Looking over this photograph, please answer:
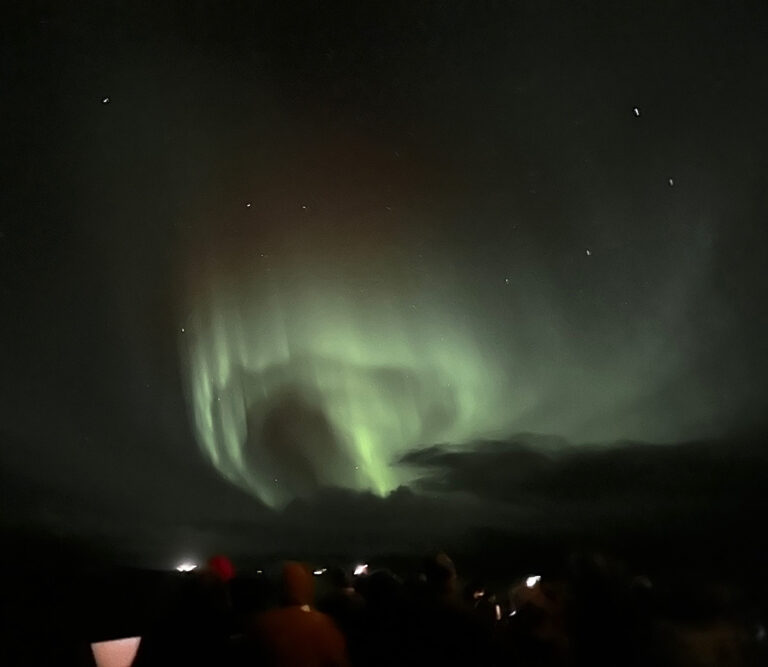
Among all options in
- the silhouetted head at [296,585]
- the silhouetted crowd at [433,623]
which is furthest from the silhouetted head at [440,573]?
the silhouetted head at [296,585]

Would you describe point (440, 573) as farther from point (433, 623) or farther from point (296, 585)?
point (296, 585)

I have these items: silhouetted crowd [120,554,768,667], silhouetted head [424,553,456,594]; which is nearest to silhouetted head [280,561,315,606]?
silhouetted crowd [120,554,768,667]

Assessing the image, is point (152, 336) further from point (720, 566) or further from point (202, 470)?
point (720, 566)

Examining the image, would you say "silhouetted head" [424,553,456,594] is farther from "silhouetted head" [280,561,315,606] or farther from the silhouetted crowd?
"silhouetted head" [280,561,315,606]

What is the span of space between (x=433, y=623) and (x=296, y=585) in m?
0.25

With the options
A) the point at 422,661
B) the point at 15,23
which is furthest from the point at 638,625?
the point at 15,23

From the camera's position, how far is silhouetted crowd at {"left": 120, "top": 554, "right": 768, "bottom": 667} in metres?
1.09

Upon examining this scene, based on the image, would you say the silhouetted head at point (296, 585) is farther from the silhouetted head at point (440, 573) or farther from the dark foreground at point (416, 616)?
the silhouetted head at point (440, 573)

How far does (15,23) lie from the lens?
4.25 ft

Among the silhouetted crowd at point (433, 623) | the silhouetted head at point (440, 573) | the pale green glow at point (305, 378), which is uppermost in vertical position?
the pale green glow at point (305, 378)

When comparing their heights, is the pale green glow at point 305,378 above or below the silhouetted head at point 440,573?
above

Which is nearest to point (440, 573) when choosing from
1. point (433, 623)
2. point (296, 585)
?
point (433, 623)

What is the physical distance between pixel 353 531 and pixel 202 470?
1.15ft

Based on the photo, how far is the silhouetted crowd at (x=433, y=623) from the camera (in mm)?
1095
